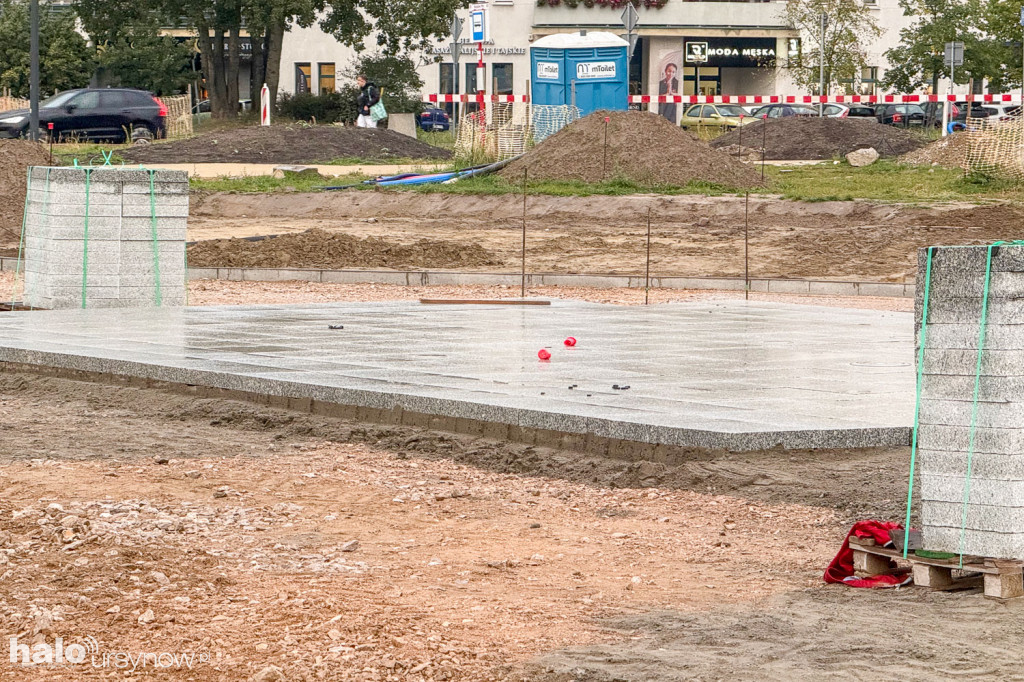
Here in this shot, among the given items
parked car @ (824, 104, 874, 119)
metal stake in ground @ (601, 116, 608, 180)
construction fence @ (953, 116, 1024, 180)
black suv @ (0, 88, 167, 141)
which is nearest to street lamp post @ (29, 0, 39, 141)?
black suv @ (0, 88, 167, 141)

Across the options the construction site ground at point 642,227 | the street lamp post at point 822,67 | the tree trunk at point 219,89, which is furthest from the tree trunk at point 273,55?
the construction site ground at point 642,227

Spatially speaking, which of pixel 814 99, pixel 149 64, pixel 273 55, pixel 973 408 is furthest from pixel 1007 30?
pixel 973 408

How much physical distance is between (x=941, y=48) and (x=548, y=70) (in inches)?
751

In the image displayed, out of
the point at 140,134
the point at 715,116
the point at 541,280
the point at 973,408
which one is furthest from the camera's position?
the point at 715,116

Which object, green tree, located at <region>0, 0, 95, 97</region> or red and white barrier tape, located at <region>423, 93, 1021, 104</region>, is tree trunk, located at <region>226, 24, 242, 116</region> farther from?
green tree, located at <region>0, 0, 95, 97</region>

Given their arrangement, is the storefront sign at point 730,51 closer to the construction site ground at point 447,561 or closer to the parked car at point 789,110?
the parked car at point 789,110

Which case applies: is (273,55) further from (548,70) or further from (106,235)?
(106,235)

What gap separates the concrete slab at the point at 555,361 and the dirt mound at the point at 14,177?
13.2m

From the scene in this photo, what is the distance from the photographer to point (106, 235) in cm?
1452

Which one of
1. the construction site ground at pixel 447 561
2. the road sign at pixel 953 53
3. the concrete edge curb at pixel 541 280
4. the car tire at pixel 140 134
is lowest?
the construction site ground at pixel 447 561

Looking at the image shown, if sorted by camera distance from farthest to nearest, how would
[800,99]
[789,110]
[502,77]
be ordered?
[502,77]
[800,99]
[789,110]

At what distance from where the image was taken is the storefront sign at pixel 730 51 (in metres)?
62.6

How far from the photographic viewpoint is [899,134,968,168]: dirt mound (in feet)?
110

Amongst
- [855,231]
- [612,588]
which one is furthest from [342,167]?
[612,588]
